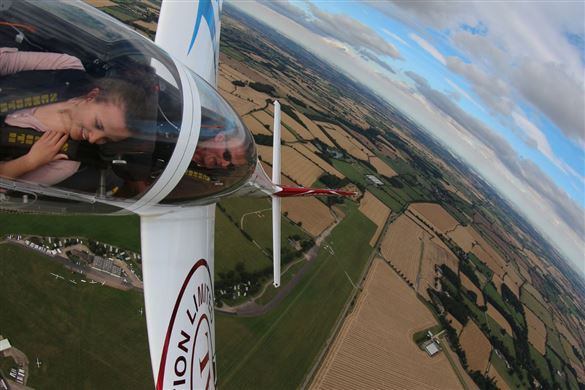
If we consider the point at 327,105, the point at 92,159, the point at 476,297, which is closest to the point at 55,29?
the point at 92,159

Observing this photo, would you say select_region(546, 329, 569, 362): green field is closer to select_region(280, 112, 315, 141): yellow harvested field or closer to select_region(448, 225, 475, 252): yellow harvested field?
select_region(448, 225, 475, 252): yellow harvested field

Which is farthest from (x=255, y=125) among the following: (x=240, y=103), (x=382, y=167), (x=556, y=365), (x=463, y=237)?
(x=556, y=365)

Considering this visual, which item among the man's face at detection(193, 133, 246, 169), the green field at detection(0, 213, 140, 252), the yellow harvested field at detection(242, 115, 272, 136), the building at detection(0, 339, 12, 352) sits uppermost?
the man's face at detection(193, 133, 246, 169)

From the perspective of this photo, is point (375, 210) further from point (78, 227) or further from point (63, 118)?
point (63, 118)

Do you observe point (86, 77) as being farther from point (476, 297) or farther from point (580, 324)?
point (580, 324)

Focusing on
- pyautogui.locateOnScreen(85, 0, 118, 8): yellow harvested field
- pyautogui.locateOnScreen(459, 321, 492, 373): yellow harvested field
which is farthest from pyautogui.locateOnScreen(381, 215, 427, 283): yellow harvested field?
pyautogui.locateOnScreen(85, 0, 118, 8): yellow harvested field

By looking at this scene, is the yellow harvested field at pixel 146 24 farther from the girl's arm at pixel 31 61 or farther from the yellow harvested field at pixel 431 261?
the girl's arm at pixel 31 61

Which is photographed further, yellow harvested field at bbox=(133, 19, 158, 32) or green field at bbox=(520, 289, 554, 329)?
green field at bbox=(520, 289, 554, 329)
